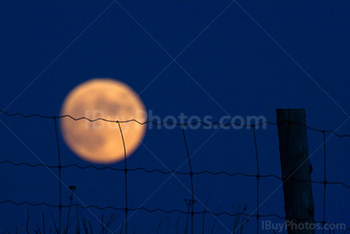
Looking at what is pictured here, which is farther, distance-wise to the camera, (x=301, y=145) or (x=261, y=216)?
(x=261, y=216)

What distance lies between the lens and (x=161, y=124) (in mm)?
3068

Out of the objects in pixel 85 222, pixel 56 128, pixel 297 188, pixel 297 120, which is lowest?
pixel 85 222

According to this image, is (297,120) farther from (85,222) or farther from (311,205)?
(85,222)

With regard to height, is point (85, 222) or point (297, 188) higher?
point (297, 188)

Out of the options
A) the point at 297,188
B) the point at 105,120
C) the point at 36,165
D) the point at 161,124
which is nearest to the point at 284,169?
the point at 297,188

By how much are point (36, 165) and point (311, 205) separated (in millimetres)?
1934

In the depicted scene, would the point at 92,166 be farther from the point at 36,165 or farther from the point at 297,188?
the point at 297,188

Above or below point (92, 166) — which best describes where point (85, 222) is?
below

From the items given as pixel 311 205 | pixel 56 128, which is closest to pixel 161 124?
pixel 56 128

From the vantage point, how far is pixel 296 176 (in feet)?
9.75

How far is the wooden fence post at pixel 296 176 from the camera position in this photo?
9.73 feet

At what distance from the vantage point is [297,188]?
2.96 meters

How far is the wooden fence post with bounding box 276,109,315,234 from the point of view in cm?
296

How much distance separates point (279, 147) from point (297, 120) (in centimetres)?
23
